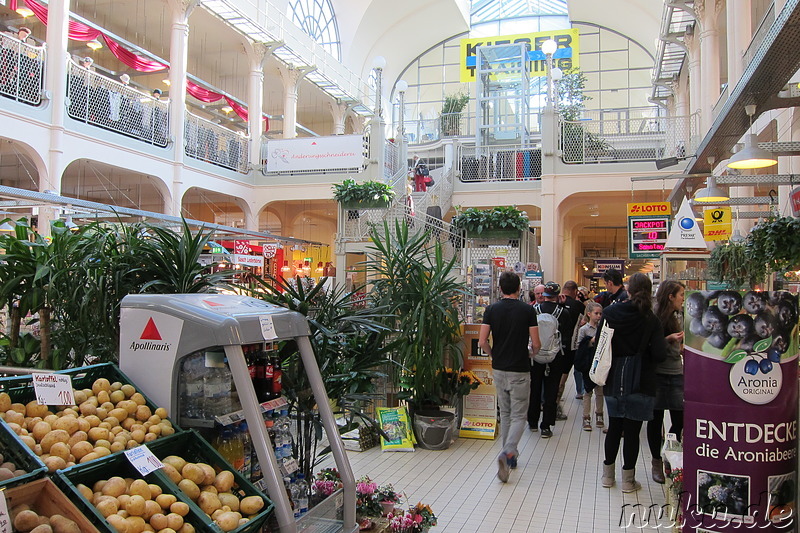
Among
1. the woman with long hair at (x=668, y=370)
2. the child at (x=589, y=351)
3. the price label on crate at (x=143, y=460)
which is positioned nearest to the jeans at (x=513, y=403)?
the woman with long hair at (x=668, y=370)

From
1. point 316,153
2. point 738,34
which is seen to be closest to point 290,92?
point 316,153

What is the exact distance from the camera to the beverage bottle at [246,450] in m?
2.88

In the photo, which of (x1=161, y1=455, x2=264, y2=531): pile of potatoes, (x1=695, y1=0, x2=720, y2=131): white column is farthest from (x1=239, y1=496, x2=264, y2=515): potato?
(x1=695, y1=0, x2=720, y2=131): white column

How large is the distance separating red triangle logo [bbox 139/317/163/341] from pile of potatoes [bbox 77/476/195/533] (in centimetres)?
69

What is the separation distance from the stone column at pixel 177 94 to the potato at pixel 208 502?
40.7 ft

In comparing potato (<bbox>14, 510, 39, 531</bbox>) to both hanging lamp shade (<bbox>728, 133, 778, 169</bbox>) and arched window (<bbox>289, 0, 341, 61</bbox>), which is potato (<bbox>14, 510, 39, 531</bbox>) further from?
arched window (<bbox>289, 0, 341, 61</bbox>)

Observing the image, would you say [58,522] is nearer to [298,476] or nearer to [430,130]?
[298,476]

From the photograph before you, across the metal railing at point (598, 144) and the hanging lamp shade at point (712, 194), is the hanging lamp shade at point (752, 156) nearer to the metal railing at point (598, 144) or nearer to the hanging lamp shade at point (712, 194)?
the hanging lamp shade at point (712, 194)

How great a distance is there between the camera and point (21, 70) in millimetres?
10367

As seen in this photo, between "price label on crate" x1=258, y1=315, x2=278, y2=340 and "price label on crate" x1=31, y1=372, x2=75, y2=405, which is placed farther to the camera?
"price label on crate" x1=258, y1=315, x2=278, y2=340

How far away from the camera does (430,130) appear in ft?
79.9

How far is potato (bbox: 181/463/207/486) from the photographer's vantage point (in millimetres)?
2436

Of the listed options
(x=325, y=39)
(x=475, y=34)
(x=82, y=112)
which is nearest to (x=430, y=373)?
(x=82, y=112)

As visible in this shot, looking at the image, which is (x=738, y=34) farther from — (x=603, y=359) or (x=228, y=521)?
(x=228, y=521)
